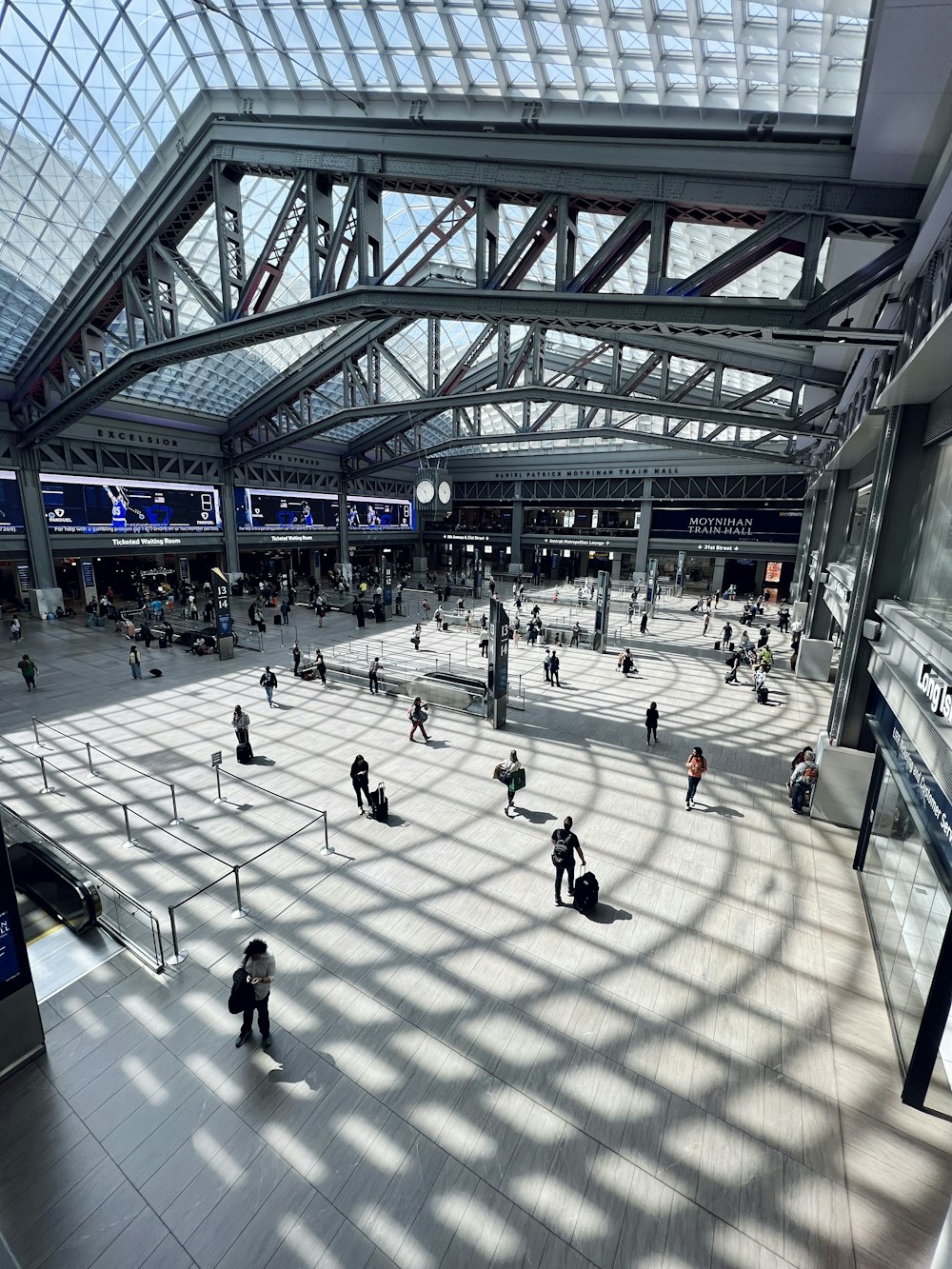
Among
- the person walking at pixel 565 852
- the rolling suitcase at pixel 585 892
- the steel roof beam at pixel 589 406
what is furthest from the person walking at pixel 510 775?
the steel roof beam at pixel 589 406

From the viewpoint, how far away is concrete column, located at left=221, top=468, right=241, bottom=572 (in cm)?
3650

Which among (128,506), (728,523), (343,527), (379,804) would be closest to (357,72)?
(379,804)

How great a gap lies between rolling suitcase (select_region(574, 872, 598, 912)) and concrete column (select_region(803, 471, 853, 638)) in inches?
721

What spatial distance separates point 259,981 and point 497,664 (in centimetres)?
1030

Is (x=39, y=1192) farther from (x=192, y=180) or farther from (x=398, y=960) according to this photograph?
(x=192, y=180)

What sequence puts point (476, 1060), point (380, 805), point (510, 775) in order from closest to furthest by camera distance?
point (476, 1060) → point (380, 805) → point (510, 775)

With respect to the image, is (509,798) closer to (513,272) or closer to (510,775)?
(510,775)

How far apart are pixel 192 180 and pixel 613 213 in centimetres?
1108

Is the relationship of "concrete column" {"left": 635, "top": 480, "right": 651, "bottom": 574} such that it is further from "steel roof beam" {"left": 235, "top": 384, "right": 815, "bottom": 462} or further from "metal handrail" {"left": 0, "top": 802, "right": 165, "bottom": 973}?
"metal handrail" {"left": 0, "top": 802, "right": 165, "bottom": 973}

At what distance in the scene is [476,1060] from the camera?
18.4ft

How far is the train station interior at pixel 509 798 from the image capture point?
4.59 m

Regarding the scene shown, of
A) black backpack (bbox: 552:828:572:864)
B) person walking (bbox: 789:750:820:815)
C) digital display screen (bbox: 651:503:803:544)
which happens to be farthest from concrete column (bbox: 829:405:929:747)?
digital display screen (bbox: 651:503:803:544)

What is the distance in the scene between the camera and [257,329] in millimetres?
13672

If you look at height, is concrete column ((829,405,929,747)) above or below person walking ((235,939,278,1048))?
above
